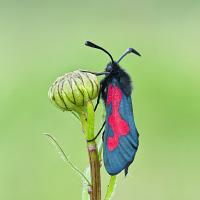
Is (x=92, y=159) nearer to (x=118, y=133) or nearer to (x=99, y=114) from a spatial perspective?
(x=118, y=133)

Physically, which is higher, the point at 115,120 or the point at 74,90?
the point at 74,90

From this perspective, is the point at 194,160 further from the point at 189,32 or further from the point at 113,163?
the point at 189,32

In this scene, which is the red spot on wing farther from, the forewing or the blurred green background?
the blurred green background

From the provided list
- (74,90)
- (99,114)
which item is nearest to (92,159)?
(74,90)

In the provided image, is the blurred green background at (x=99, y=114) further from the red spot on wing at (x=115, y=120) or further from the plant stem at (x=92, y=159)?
the plant stem at (x=92, y=159)

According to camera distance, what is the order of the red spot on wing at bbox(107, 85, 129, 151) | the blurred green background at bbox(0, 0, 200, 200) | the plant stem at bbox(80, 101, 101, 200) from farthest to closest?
the blurred green background at bbox(0, 0, 200, 200)
the red spot on wing at bbox(107, 85, 129, 151)
the plant stem at bbox(80, 101, 101, 200)

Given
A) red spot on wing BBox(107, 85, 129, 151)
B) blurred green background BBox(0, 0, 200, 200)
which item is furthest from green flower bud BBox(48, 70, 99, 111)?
blurred green background BBox(0, 0, 200, 200)
